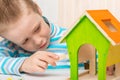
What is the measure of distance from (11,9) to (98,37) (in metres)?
0.37

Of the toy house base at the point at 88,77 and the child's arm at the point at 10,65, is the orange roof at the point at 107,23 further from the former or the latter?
the child's arm at the point at 10,65

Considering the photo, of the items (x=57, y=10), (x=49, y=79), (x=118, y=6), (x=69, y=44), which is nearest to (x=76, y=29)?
(x=69, y=44)

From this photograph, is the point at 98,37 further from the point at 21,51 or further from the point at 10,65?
the point at 21,51

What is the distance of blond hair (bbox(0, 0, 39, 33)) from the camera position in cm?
84

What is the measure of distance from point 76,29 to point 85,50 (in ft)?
0.30

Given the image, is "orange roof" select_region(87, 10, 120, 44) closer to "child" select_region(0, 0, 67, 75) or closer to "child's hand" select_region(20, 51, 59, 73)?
"child's hand" select_region(20, 51, 59, 73)

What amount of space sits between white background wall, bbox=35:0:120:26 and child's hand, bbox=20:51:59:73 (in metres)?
0.55

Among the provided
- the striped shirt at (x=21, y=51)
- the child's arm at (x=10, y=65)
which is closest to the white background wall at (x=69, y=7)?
the striped shirt at (x=21, y=51)

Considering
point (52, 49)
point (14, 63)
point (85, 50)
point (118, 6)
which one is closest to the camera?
point (85, 50)

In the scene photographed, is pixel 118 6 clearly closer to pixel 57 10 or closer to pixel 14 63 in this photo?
pixel 57 10

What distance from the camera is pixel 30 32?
82cm

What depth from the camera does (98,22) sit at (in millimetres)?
548

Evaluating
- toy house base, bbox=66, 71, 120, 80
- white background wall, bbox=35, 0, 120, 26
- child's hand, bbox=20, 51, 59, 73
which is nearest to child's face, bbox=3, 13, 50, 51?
child's hand, bbox=20, 51, 59, 73

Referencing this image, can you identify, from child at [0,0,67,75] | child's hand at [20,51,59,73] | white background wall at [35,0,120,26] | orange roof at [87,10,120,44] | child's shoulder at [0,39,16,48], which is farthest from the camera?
white background wall at [35,0,120,26]
